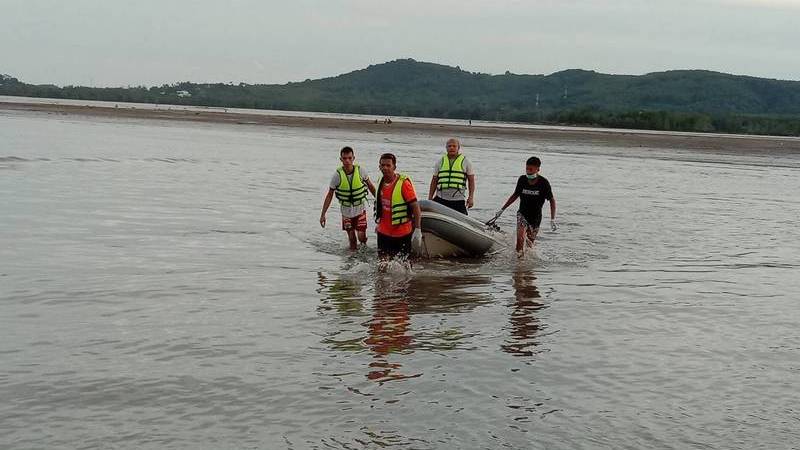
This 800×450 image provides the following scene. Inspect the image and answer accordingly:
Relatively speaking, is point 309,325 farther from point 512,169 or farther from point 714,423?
point 512,169

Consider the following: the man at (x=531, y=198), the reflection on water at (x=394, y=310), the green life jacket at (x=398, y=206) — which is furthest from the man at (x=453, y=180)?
the green life jacket at (x=398, y=206)

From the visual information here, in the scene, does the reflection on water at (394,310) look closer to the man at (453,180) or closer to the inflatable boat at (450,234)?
the inflatable boat at (450,234)

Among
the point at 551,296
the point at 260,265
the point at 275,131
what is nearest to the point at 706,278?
the point at 551,296

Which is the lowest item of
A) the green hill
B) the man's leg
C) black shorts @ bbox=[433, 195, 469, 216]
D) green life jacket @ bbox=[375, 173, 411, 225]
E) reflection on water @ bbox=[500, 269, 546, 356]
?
reflection on water @ bbox=[500, 269, 546, 356]

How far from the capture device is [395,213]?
10.7 m

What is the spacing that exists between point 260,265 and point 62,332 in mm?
4073

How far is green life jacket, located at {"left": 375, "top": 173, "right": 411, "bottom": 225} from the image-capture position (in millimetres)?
10516

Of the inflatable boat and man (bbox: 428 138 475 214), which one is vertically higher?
man (bbox: 428 138 475 214)

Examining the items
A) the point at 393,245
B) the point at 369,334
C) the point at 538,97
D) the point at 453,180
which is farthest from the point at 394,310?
the point at 538,97

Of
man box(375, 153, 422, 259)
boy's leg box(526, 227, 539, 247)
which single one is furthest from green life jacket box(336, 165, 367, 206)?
boy's leg box(526, 227, 539, 247)

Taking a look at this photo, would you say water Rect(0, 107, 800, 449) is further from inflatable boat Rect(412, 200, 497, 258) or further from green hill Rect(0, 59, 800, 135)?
green hill Rect(0, 59, 800, 135)

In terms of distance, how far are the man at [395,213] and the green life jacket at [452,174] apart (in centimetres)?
253

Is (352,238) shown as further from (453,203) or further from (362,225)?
(453,203)

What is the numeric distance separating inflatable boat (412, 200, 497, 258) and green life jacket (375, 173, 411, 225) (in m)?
1.77
